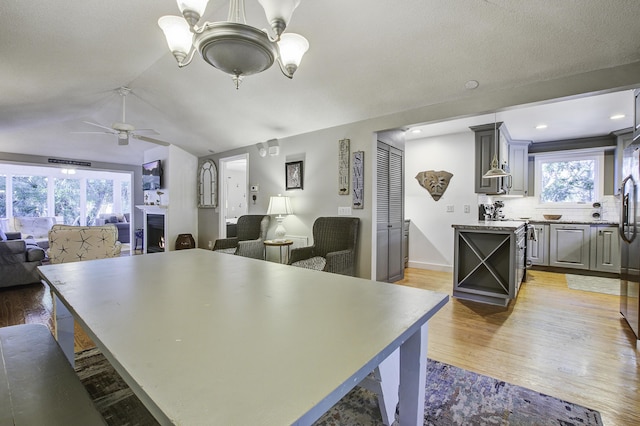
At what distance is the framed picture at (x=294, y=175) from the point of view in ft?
14.3

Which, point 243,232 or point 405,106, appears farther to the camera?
point 243,232

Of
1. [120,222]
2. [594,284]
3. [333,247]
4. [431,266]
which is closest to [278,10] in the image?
[333,247]

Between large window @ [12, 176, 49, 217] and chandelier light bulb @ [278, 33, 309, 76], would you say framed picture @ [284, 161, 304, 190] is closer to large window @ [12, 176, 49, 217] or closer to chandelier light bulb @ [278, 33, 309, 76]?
chandelier light bulb @ [278, 33, 309, 76]

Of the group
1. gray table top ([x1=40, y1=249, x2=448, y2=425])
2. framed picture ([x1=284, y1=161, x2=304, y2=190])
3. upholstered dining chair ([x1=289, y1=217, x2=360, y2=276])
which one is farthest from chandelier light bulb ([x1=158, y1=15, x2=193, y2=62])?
framed picture ([x1=284, y1=161, x2=304, y2=190])

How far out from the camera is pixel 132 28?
255 centimetres

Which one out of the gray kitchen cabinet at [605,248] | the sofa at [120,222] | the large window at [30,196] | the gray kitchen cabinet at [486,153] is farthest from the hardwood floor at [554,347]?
the large window at [30,196]

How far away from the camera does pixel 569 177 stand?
5.31 meters

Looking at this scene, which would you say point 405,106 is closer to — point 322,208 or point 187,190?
point 322,208

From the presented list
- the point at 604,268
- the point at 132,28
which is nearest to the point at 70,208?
the point at 132,28

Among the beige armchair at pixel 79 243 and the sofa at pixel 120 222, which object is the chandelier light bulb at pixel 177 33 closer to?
the beige armchair at pixel 79 243

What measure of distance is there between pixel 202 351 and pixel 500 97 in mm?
3112

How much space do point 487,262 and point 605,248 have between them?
8.77 feet

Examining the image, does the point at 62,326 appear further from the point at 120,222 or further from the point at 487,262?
the point at 120,222

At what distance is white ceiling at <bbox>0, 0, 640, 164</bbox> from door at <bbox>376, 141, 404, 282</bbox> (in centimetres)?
75
